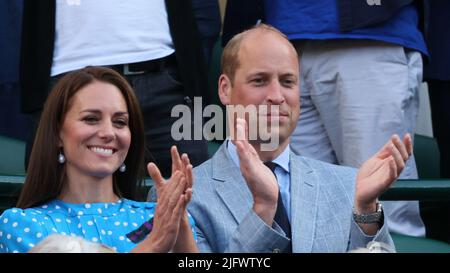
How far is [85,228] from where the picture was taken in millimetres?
3971

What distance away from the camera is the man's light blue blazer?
3977 mm

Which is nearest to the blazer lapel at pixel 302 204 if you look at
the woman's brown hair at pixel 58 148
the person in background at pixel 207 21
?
the woman's brown hair at pixel 58 148

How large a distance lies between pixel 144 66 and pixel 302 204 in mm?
1124

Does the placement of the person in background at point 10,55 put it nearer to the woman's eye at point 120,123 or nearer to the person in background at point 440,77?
the woman's eye at point 120,123

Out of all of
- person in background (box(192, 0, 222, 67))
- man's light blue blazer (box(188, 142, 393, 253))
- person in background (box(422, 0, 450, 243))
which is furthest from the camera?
person in background (box(422, 0, 450, 243))

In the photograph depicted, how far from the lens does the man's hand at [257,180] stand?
369cm

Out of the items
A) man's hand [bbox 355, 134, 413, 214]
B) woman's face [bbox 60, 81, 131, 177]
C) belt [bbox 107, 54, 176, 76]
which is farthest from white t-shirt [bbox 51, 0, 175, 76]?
man's hand [bbox 355, 134, 413, 214]

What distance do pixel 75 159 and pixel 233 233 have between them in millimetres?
582

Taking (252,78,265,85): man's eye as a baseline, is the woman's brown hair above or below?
below

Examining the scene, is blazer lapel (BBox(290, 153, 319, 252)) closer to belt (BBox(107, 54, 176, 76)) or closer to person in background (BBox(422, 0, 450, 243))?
belt (BBox(107, 54, 176, 76))

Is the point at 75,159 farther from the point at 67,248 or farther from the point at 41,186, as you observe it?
the point at 67,248

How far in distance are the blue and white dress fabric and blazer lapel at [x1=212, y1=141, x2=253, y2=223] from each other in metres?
0.15
